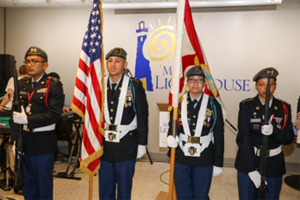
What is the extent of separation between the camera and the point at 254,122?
2.45 meters

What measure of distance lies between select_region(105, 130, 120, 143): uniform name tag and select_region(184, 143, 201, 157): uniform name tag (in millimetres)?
646

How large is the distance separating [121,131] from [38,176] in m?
0.96

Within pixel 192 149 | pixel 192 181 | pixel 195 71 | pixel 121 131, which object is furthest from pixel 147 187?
pixel 195 71

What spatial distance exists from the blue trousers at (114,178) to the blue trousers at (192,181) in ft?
1.52

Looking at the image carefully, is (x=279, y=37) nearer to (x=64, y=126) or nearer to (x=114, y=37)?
(x=114, y=37)

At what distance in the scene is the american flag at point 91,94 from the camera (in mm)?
2562

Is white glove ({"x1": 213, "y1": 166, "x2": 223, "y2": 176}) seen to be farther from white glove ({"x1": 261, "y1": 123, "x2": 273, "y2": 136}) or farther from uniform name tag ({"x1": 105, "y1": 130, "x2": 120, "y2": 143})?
uniform name tag ({"x1": 105, "y1": 130, "x2": 120, "y2": 143})

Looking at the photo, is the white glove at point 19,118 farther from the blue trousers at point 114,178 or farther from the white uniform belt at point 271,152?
the white uniform belt at point 271,152

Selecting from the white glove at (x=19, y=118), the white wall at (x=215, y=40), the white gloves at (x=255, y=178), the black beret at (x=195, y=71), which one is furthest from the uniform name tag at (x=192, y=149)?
the white wall at (x=215, y=40)

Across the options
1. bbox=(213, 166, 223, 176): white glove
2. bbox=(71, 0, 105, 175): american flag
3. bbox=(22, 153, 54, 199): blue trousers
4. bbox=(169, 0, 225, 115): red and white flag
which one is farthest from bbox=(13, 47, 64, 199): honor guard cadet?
bbox=(213, 166, 223, 176): white glove

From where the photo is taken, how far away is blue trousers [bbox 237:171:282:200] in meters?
2.44

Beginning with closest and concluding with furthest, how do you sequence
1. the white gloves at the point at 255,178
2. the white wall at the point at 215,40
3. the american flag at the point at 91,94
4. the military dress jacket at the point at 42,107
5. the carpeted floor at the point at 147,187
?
1. the white gloves at the point at 255,178
2. the american flag at the point at 91,94
3. the military dress jacket at the point at 42,107
4. the carpeted floor at the point at 147,187
5. the white wall at the point at 215,40

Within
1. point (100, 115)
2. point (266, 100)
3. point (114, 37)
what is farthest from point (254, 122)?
point (114, 37)

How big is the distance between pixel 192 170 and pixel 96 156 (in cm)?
90
